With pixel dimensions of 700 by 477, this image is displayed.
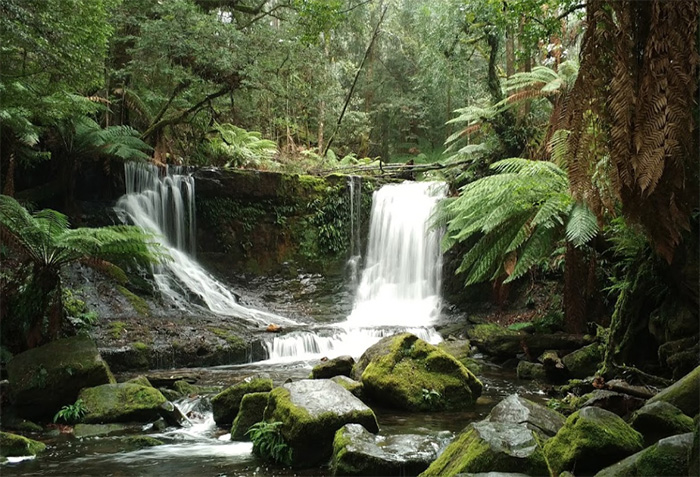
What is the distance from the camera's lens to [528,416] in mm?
4184

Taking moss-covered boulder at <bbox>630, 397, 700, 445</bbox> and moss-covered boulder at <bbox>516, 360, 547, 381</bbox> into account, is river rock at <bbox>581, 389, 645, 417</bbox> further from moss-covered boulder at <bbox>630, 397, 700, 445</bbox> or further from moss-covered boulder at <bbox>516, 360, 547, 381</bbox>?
moss-covered boulder at <bbox>516, 360, 547, 381</bbox>

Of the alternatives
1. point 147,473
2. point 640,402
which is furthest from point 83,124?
point 640,402

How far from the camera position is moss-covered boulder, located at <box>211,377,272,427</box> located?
541 centimetres

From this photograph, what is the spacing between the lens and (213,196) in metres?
13.6

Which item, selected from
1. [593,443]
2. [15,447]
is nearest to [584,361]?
[593,443]

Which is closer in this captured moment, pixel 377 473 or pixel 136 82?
pixel 377 473

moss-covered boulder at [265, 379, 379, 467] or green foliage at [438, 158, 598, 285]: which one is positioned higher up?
green foliage at [438, 158, 598, 285]

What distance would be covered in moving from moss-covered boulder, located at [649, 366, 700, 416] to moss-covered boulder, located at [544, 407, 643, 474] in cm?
48

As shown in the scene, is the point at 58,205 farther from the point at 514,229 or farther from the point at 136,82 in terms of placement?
the point at 514,229

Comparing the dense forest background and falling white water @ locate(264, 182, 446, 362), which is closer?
the dense forest background

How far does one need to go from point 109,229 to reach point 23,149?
3.90 m

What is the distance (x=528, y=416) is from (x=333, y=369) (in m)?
3.06

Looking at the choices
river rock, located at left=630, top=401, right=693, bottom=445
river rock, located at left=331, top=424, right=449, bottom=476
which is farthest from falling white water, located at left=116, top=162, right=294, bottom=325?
river rock, located at left=630, top=401, right=693, bottom=445

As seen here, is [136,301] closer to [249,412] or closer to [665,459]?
[249,412]
